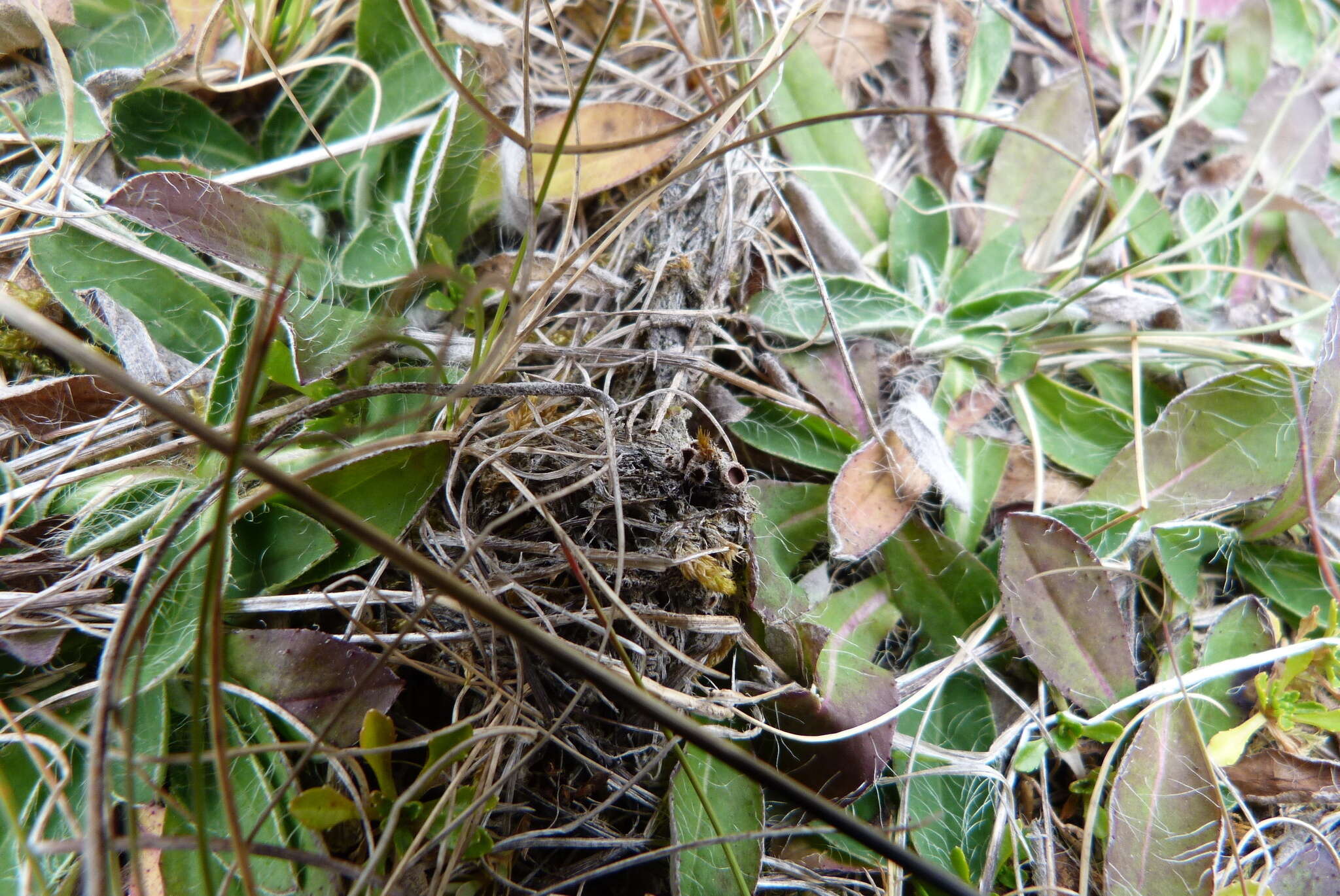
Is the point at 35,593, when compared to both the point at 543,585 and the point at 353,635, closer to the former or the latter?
the point at 353,635

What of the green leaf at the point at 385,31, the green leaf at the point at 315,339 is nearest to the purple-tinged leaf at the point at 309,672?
the green leaf at the point at 315,339

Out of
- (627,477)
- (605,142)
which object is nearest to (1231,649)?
(627,477)

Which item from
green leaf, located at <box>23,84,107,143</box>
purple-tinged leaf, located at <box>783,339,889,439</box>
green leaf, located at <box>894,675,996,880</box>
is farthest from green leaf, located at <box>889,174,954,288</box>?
green leaf, located at <box>23,84,107,143</box>

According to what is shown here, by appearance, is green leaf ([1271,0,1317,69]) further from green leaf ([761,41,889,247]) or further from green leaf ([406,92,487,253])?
green leaf ([406,92,487,253])

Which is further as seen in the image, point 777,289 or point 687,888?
point 777,289

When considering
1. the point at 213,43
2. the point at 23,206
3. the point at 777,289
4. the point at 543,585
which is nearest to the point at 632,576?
the point at 543,585

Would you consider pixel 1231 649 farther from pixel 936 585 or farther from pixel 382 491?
pixel 382 491
